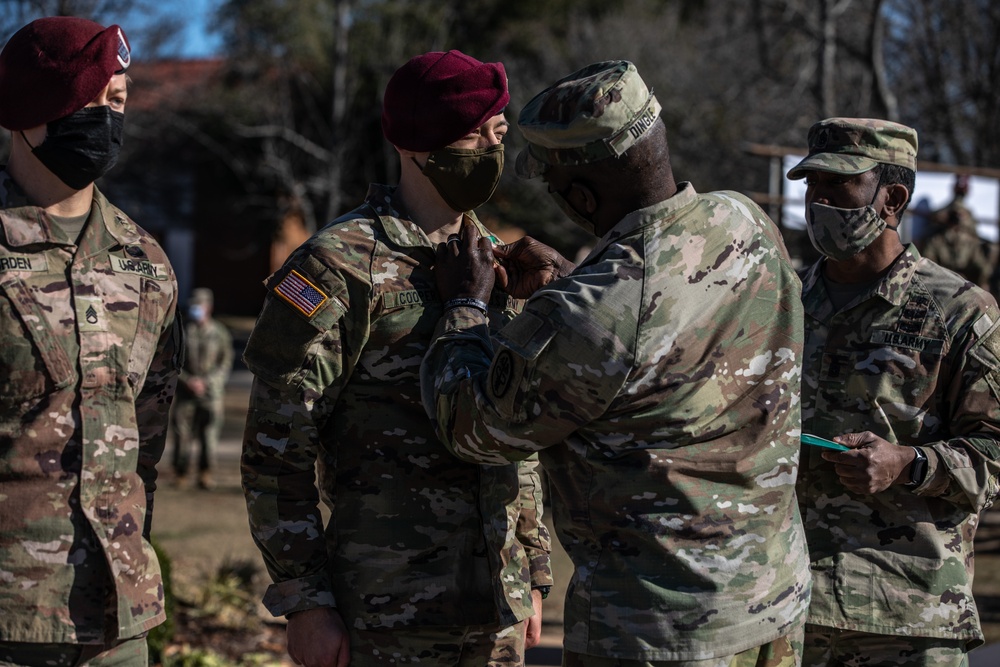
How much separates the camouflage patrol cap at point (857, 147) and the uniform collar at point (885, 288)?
0.28 meters

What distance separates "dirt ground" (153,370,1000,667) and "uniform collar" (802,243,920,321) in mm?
2473

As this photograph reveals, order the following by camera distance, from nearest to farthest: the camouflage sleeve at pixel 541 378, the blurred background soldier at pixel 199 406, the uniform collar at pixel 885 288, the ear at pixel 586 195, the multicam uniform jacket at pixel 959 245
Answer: the camouflage sleeve at pixel 541 378
the ear at pixel 586 195
the uniform collar at pixel 885 288
the multicam uniform jacket at pixel 959 245
the blurred background soldier at pixel 199 406

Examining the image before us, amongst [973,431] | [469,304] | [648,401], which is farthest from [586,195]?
[973,431]

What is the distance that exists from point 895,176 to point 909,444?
806 mm

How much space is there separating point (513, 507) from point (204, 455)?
10243mm

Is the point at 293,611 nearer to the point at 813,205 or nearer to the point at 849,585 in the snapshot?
the point at 849,585

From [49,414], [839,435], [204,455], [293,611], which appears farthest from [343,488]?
[204,455]

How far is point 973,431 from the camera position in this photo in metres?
3.24

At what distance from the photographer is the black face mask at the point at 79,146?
2.79m

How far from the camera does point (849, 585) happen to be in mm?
3242

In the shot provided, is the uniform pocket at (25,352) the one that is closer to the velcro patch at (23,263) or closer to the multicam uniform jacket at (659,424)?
the velcro patch at (23,263)

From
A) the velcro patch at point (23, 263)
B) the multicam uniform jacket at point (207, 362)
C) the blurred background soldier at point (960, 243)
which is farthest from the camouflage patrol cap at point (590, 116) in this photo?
the multicam uniform jacket at point (207, 362)

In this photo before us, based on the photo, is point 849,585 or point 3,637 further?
point 849,585

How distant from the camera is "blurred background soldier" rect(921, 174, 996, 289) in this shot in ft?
31.1
